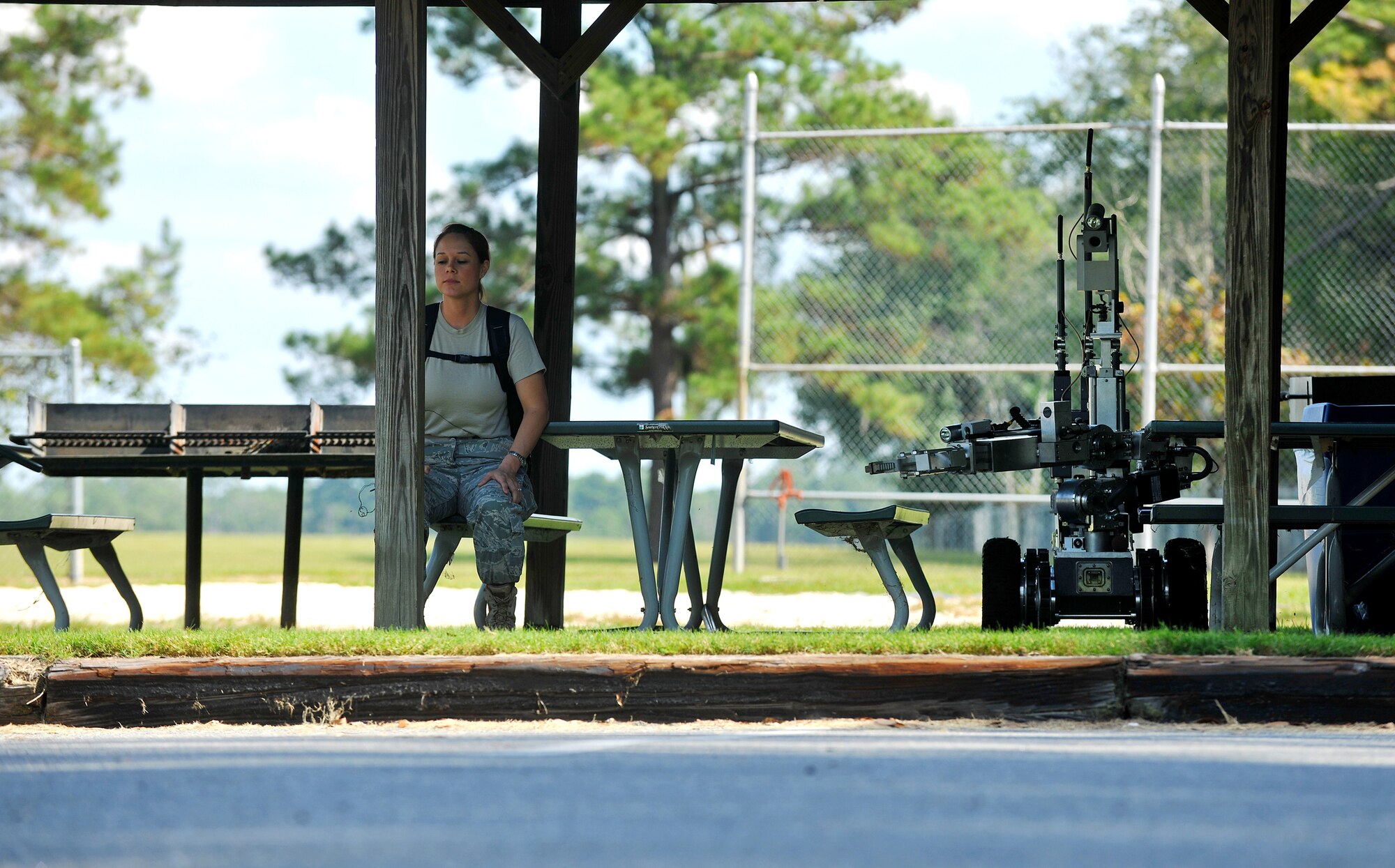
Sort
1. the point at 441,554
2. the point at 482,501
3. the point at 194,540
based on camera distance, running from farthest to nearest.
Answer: the point at 194,540 → the point at 441,554 → the point at 482,501

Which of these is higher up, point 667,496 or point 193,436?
point 193,436

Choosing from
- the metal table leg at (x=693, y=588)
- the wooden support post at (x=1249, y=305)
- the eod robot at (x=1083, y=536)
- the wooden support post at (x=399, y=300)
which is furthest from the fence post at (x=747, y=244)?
the wooden support post at (x=1249, y=305)

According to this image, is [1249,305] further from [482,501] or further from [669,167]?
[669,167]

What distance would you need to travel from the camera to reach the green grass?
195 inches

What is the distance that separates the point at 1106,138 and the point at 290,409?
19.2 metres

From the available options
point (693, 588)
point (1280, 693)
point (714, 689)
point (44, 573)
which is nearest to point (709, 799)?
point (714, 689)

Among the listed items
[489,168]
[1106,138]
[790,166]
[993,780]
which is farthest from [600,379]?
[993,780]

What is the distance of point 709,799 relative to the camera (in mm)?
3260

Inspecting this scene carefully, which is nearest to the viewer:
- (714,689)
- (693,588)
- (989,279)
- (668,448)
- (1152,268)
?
(714,689)

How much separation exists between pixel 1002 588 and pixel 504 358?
2.11 meters

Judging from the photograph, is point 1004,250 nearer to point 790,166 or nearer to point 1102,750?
point 790,166

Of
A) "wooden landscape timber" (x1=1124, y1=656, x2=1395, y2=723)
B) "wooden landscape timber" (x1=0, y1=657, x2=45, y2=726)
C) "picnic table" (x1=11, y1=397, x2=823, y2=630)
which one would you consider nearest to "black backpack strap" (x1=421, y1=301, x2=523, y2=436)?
"picnic table" (x1=11, y1=397, x2=823, y2=630)

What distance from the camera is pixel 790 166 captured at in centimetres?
2116

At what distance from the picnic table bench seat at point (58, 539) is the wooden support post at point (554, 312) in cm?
170
